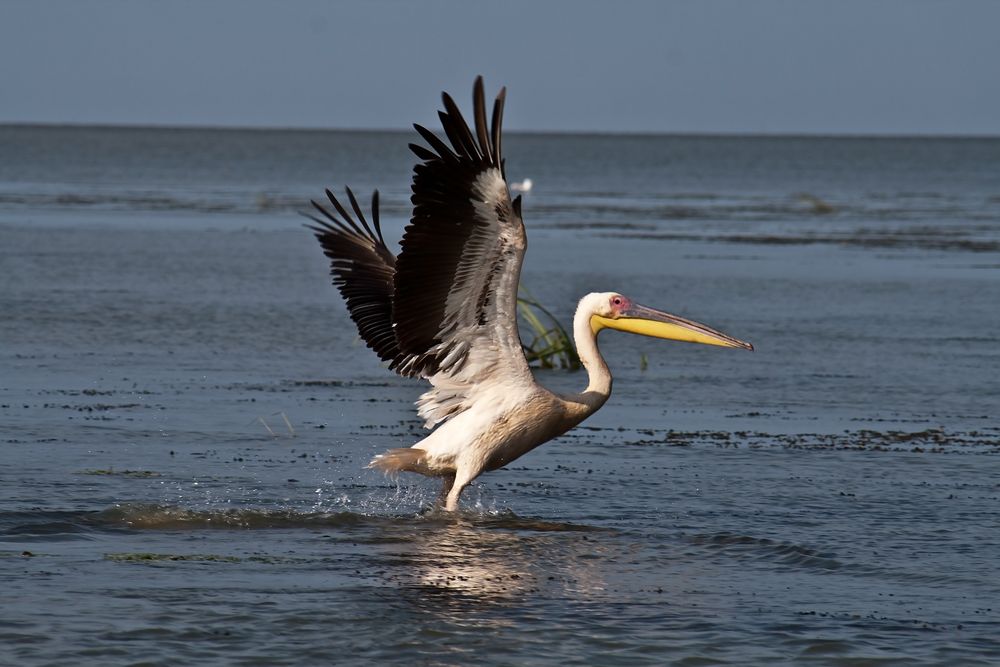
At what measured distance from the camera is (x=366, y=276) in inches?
348

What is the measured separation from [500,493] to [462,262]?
1.73m

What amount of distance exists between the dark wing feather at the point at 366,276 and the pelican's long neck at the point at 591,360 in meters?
1.03

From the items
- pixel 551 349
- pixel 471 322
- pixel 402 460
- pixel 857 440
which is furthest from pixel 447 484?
pixel 551 349

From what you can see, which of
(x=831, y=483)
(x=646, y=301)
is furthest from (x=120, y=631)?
(x=646, y=301)

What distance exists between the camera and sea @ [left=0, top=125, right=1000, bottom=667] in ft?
18.6

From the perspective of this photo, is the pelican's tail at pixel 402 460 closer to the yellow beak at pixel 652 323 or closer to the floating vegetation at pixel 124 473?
the yellow beak at pixel 652 323

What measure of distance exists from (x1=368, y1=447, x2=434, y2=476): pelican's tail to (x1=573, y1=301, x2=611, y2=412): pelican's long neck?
78cm

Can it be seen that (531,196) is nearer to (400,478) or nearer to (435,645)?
(400,478)

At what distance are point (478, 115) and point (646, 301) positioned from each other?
36.9 feet

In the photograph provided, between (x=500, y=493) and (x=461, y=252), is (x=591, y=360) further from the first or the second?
(x=461, y=252)

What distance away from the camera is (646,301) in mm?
17562

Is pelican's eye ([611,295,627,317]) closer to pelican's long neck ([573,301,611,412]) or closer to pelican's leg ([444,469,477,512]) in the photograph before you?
pelican's long neck ([573,301,611,412])

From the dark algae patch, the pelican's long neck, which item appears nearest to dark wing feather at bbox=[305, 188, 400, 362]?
the pelican's long neck

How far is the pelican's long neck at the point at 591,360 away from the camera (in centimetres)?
777
